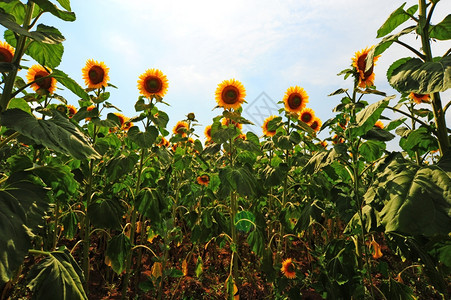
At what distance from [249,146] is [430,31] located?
155cm

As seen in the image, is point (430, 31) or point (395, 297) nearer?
point (430, 31)

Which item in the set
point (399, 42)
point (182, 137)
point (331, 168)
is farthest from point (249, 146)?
point (399, 42)

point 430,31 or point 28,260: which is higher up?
point 430,31

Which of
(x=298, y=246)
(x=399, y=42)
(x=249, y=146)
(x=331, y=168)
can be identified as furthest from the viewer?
(x=298, y=246)

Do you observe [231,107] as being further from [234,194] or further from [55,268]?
[55,268]

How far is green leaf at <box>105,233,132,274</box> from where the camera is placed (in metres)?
2.36

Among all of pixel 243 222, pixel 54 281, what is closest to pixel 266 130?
pixel 243 222

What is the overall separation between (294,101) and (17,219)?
9.74ft

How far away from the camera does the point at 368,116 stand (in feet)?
5.06

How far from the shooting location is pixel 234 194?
271 centimetres

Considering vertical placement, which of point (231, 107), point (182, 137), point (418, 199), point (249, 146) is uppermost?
point (231, 107)

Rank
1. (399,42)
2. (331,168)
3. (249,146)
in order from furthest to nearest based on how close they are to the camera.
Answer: (249,146) < (331,168) < (399,42)

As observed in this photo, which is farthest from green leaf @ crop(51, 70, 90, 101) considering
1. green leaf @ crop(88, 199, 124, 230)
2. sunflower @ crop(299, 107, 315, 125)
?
sunflower @ crop(299, 107, 315, 125)

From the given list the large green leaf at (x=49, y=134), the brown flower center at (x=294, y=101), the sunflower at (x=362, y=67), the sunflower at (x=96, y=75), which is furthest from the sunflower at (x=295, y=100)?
the large green leaf at (x=49, y=134)
